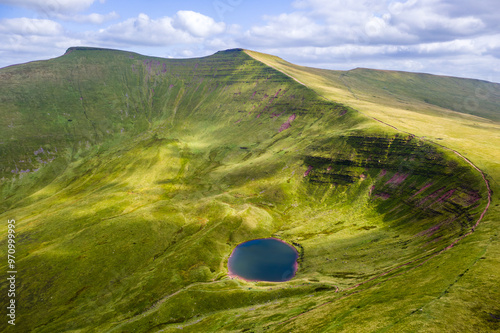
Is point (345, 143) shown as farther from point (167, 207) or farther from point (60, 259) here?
point (60, 259)

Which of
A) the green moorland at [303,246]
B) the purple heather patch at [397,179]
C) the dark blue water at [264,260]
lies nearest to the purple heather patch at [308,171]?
the green moorland at [303,246]

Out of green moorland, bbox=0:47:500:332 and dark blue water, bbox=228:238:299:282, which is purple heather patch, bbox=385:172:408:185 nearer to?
green moorland, bbox=0:47:500:332

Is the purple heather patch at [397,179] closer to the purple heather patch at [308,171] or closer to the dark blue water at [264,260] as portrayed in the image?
the purple heather patch at [308,171]

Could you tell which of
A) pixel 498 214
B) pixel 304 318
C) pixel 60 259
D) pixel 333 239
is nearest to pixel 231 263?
pixel 333 239

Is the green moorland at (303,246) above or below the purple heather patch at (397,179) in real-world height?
below

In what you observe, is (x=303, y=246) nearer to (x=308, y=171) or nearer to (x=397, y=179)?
(x=397, y=179)

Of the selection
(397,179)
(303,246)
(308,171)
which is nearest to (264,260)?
(303,246)

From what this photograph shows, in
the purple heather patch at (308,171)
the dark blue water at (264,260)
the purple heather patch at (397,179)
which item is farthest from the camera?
the purple heather patch at (308,171)

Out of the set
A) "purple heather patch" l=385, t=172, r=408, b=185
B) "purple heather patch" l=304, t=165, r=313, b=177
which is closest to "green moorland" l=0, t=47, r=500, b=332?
"purple heather patch" l=385, t=172, r=408, b=185
